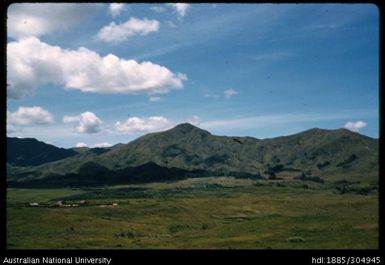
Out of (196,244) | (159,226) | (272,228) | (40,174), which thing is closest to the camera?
(196,244)

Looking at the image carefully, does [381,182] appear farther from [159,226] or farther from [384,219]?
[159,226]

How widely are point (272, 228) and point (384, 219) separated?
44.5 meters

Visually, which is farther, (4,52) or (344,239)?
(344,239)

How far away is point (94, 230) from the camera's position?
47000 millimetres

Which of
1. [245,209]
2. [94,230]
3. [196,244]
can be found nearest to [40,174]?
[245,209]

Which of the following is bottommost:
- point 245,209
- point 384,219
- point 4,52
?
point 245,209

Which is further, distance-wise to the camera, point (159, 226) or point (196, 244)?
point (159, 226)

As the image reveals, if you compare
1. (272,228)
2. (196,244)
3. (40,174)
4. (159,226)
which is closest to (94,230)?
(159,226)
